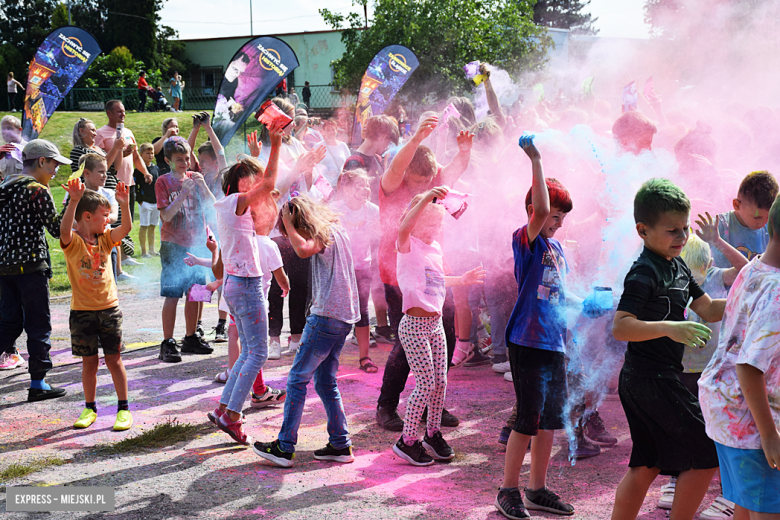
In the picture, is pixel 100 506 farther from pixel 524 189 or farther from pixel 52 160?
pixel 524 189

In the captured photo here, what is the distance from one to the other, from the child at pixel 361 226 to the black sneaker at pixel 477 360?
843 millimetres

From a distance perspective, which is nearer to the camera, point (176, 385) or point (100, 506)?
point (100, 506)

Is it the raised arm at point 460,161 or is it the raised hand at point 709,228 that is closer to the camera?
the raised hand at point 709,228

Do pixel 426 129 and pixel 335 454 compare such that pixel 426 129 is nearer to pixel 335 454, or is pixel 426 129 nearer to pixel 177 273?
pixel 335 454

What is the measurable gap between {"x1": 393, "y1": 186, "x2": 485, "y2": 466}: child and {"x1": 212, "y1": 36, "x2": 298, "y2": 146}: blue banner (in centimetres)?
513

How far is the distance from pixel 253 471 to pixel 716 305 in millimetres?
2504

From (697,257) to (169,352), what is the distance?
14.2 ft

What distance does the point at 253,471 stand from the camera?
145 inches

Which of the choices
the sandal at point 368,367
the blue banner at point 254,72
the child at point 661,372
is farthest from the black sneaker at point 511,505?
the blue banner at point 254,72

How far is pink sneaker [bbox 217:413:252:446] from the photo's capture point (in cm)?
397

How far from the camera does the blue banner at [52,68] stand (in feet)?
34.1

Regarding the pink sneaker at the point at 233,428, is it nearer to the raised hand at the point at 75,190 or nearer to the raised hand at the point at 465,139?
the raised hand at the point at 75,190

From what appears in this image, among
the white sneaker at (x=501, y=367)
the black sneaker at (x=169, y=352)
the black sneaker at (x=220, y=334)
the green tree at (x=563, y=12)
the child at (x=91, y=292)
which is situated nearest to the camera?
the child at (x=91, y=292)

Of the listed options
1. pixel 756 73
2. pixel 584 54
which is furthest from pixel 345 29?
pixel 756 73
